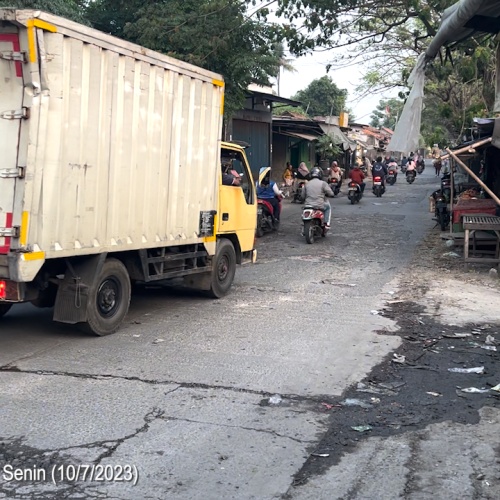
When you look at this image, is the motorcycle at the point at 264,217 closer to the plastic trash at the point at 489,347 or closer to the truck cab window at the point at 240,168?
the truck cab window at the point at 240,168

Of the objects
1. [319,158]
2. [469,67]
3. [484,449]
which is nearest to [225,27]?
[469,67]

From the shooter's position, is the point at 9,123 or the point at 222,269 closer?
the point at 9,123

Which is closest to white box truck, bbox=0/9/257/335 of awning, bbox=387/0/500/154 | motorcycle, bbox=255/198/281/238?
awning, bbox=387/0/500/154

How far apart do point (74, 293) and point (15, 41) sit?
91.4 inches

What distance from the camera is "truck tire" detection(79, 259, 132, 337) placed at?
6520 mm

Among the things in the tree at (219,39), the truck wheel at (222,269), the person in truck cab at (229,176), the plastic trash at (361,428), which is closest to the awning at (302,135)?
the tree at (219,39)

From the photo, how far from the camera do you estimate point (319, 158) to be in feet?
110

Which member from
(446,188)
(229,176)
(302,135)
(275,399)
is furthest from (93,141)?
(302,135)

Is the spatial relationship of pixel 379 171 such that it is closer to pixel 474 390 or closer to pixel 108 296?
pixel 108 296

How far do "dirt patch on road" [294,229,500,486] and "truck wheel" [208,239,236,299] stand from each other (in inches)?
86.7

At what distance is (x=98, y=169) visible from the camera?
20.7 feet

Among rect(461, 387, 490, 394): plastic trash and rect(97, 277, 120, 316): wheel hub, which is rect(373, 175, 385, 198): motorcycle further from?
rect(461, 387, 490, 394): plastic trash

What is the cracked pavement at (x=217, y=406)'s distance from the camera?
3.62 metres

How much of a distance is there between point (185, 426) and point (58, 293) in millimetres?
2574
